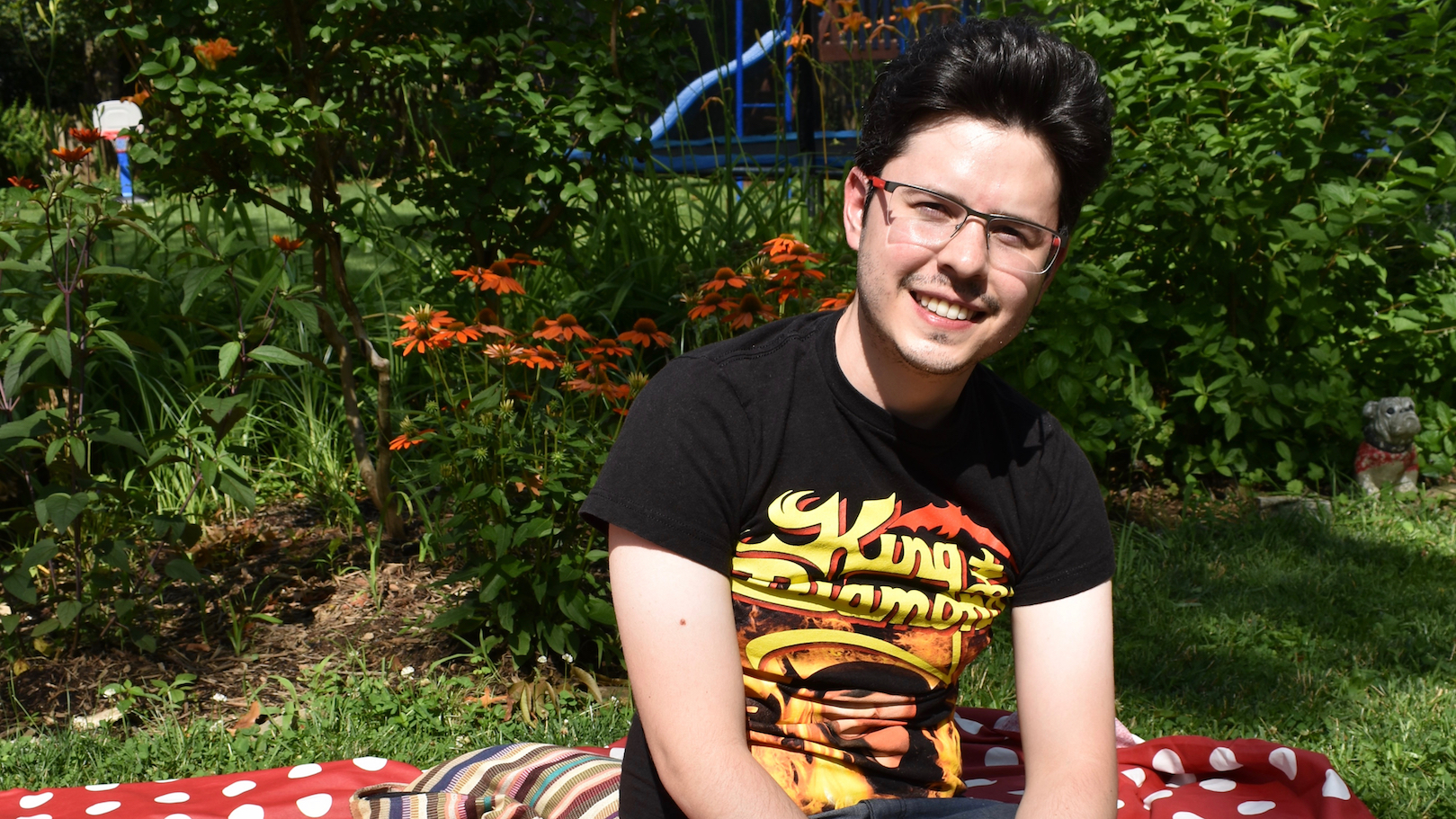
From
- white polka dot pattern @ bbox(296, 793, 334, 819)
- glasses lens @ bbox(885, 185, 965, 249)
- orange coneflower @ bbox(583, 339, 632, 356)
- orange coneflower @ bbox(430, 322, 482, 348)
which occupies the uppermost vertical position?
glasses lens @ bbox(885, 185, 965, 249)

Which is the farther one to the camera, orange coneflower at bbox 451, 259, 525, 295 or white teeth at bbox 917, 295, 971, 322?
orange coneflower at bbox 451, 259, 525, 295

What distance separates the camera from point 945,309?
5.41 ft

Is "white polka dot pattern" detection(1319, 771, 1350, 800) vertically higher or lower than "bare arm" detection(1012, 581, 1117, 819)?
lower

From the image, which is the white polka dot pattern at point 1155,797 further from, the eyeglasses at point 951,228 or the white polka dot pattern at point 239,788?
the white polka dot pattern at point 239,788

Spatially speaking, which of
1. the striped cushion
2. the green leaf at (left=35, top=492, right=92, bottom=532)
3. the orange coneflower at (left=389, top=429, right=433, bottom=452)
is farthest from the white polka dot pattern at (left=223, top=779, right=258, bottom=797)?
the orange coneflower at (left=389, top=429, right=433, bottom=452)

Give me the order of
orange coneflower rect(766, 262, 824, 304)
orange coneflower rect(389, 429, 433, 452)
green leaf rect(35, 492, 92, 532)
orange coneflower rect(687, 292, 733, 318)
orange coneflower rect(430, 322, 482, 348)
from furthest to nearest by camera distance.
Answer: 1. orange coneflower rect(766, 262, 824, 304)
2. orange coneflower rect(687, 292, 733, 318)
3. orange coneflower rect(389, 429, 433, 452)
4. orange coneflower rect(430, 322, 482, 348)
5. green leaf rect(35, 492, 92, 532)

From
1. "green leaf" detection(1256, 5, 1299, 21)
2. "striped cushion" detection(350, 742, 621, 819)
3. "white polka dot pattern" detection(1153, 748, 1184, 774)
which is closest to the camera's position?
"striped cushion" detection(350, 742, 621, 819)

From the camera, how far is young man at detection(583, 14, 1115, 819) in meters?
1.59

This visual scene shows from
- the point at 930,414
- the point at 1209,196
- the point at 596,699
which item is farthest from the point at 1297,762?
the point at 1209,196

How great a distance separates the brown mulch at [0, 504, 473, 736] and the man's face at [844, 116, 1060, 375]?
2004mm

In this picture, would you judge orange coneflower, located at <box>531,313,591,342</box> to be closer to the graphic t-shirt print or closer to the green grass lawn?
the green grass lawn

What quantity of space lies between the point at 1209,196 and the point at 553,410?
2.52 meters

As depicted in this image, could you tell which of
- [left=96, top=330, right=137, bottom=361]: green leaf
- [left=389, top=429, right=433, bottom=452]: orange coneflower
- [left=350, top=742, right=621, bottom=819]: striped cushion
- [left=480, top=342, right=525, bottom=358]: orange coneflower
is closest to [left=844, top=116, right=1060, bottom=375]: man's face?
[left=350, top=742, right=621, bottom=819]: striped cushion

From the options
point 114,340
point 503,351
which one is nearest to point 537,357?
point 503,351
